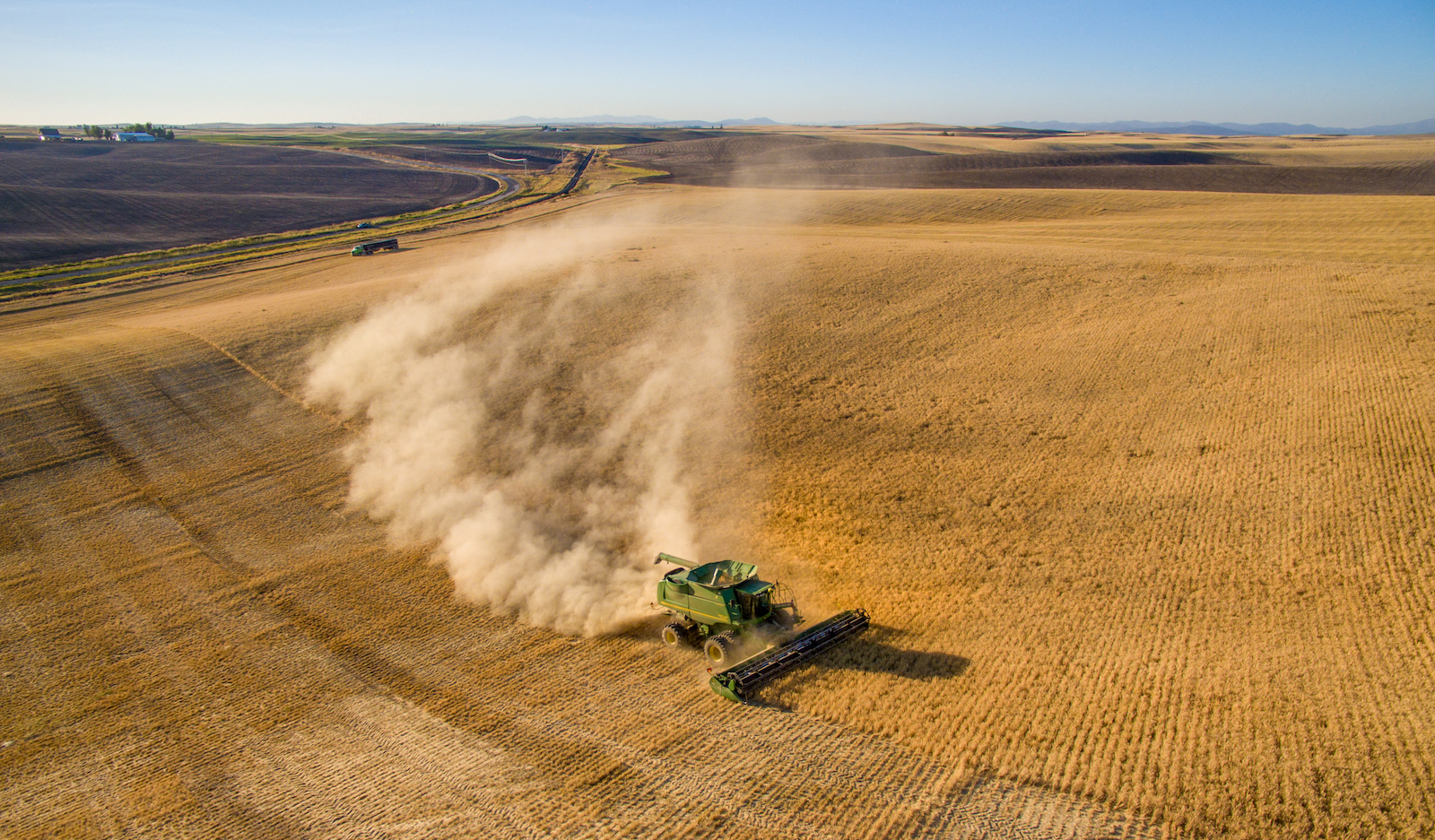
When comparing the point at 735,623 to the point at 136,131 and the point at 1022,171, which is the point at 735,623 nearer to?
the point at 1022,171

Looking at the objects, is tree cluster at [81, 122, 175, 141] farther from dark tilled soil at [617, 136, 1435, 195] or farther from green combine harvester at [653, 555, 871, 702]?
green combine harvester at [653, 555, 871, 702]

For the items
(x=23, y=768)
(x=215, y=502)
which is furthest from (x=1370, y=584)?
(x=215, y=502)

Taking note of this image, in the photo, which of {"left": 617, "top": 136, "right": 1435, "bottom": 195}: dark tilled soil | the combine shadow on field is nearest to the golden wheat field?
the combine shadow on field

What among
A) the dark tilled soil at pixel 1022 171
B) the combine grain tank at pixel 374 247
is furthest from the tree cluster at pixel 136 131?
the combine grain tank at pixel 374 247

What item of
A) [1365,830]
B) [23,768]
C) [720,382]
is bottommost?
[23,768]

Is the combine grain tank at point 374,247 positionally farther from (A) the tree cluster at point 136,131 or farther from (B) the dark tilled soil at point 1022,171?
(A) the tree cluster at point 136,131

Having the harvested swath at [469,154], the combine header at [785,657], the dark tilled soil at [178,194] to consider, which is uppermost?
the harvested swath at [469,154]

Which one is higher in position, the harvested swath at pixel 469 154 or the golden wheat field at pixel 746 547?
the harvested swath at pixel 469 154

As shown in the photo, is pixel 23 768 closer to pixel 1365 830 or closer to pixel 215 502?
pixel 215 502
